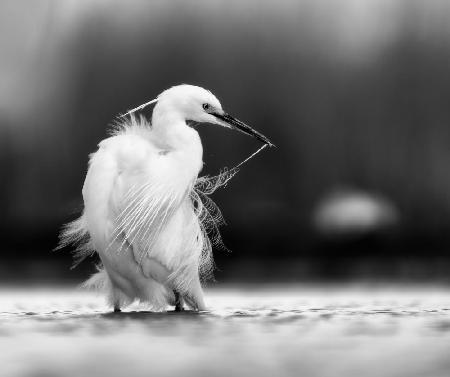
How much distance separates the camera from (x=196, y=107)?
11.1 metres

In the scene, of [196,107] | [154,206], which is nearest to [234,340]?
[154,206]

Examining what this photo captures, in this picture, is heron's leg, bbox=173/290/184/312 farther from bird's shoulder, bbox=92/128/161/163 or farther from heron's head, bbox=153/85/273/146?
heron's head, bbox=153/85/273/146

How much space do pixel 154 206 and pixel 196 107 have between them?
1195 millimetres

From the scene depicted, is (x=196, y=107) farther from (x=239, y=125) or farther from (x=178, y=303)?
(x=178, y=303)

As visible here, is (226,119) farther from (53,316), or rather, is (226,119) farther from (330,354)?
(330,354)

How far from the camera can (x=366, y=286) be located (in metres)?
17.7

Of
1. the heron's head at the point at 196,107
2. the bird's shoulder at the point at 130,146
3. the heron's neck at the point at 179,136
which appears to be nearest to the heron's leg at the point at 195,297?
the heron's neck at the point at 179,136

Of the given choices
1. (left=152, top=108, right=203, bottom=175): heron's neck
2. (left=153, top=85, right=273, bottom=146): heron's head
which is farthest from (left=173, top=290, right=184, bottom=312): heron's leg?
(left=153, top=85, right=273, bottom=146): heron's head

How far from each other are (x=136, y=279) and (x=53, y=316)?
3.31 feet

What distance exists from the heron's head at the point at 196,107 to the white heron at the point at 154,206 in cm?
1

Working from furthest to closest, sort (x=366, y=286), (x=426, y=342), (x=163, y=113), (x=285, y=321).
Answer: (x=366, y=286) → (x=163, y=113) → (x=285, y=321) → (x=426, y=342)

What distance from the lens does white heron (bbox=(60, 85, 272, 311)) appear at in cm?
1070

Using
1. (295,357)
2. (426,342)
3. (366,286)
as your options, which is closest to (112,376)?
(295,357)

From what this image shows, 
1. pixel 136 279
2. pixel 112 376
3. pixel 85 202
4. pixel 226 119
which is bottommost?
pixel 112 376
